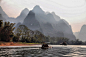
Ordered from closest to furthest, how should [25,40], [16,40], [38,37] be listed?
[16,40] < [25,40] < [38,37]

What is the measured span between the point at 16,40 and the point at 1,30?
75.3 feet

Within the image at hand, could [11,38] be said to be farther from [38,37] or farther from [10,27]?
[38,37]

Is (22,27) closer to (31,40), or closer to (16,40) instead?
(31,40)

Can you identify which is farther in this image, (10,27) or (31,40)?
(31,40)

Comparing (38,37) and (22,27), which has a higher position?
(22,27)

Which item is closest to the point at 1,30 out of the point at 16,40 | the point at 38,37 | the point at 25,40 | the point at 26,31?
the point at 16,40

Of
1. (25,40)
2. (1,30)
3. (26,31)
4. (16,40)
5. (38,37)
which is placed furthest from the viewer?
(38,37)

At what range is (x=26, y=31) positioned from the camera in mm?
161500

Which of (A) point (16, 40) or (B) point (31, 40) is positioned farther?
(B) point (31, 40)

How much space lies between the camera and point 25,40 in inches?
5807

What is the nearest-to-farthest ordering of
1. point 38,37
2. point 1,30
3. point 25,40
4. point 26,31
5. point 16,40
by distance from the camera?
1. point 1,30
2. point 16,40
3. point 25,40
4. point 26,31
5. point 38,37

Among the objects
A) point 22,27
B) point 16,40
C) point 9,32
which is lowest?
point 16,40

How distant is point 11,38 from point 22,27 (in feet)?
149

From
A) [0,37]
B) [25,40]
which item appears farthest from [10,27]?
[25,40]
